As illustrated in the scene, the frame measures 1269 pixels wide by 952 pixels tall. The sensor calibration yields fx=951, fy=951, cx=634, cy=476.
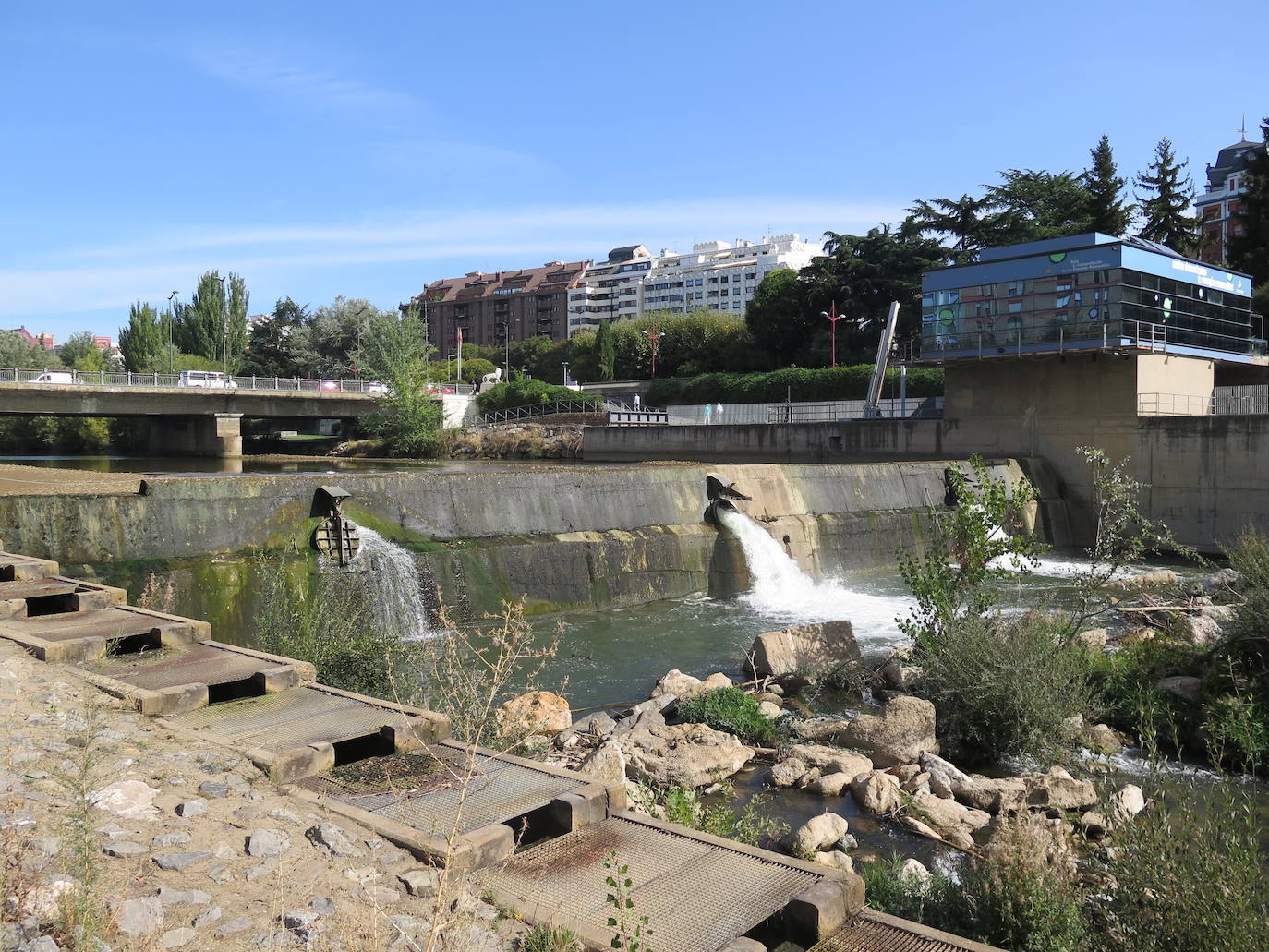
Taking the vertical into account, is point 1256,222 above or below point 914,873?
above

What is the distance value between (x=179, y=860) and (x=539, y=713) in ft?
17.6

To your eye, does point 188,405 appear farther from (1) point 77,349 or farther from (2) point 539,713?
(1) point 77,349

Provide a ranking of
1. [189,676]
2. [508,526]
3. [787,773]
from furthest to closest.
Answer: [508,526]
[787,773]
[189,676]

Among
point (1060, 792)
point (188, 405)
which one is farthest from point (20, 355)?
point (1060, 792)

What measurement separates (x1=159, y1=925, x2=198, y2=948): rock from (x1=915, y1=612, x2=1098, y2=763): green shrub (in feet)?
24.6

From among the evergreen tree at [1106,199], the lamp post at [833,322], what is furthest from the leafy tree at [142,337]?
the evergreen tree at [1106,199]

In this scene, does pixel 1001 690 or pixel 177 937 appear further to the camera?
pixel 1001 690

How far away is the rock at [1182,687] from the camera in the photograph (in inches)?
397

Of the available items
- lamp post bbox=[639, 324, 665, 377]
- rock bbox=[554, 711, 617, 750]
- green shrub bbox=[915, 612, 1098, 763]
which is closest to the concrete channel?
rock bbox=[554, 711, 617, 750]

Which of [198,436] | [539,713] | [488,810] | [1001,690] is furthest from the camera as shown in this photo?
[198,436]

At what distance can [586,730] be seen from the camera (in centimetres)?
952

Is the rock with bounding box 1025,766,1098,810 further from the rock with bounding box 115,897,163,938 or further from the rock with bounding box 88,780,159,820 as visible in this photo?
the rock with bounding box 115,897,163,938

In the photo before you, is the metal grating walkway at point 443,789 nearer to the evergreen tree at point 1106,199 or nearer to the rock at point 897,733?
the rock at point 897,733

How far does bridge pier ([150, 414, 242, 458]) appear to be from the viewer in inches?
1918
